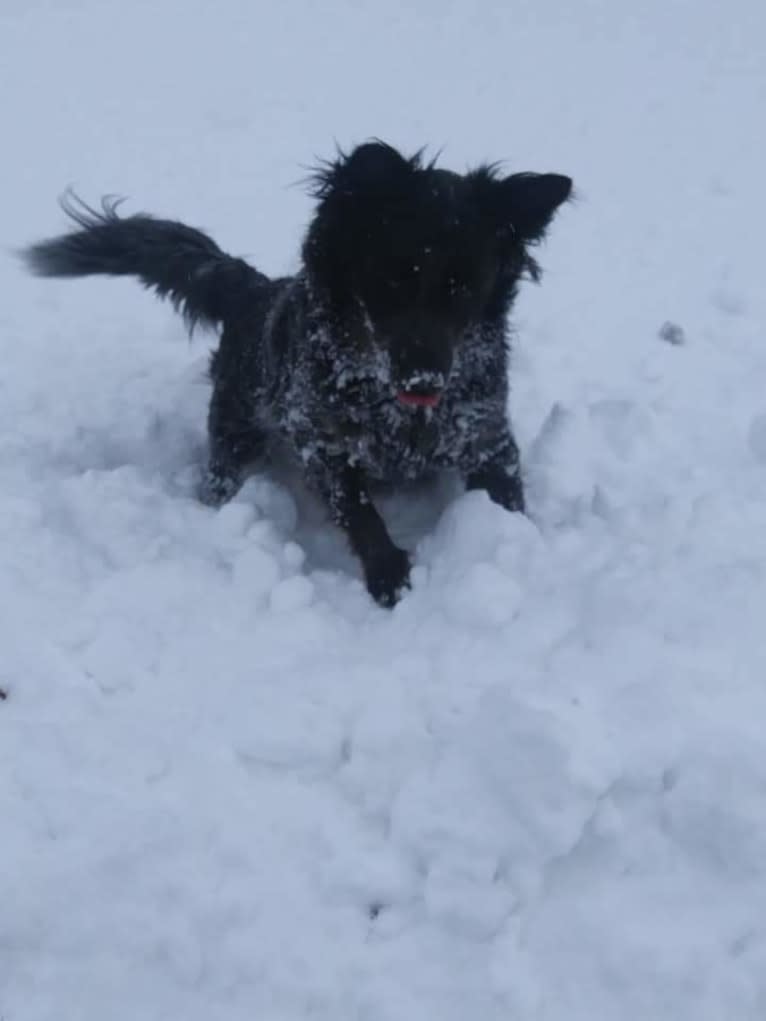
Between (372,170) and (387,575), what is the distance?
4.02 feet

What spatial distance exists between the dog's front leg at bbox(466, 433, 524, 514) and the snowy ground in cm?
9

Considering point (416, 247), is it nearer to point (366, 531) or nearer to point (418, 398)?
point (418, 398)

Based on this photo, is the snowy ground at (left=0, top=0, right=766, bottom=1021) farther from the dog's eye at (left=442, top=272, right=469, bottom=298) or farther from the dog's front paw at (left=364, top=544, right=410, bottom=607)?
the dog's eye at (left=442, top=272, right=469, bottom=298)

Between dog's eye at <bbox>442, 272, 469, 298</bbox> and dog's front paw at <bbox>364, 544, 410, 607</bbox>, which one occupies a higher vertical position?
dog's eye at <bbox>442, 272, 469, 298</bbox>

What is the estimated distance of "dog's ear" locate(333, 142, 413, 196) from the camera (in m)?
2.82

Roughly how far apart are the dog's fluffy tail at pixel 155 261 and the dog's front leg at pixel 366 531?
968 mm

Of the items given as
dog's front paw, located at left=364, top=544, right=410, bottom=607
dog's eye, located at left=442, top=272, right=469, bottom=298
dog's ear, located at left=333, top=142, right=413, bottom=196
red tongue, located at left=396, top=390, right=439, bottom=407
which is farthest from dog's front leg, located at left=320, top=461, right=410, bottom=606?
dog's ear, located at left=333, top=142, right=413, bottom=196

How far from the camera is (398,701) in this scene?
2.39 metres

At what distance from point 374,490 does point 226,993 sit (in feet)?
6.29

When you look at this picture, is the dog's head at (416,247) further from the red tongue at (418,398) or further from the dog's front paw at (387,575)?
the dog's front paw at (387,575)

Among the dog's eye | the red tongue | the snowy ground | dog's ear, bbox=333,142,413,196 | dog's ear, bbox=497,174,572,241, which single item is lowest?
the snowy ground

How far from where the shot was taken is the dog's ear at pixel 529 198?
2.99 metres

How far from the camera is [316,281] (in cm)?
312

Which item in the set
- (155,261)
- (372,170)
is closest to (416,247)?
Result: (372,170)
